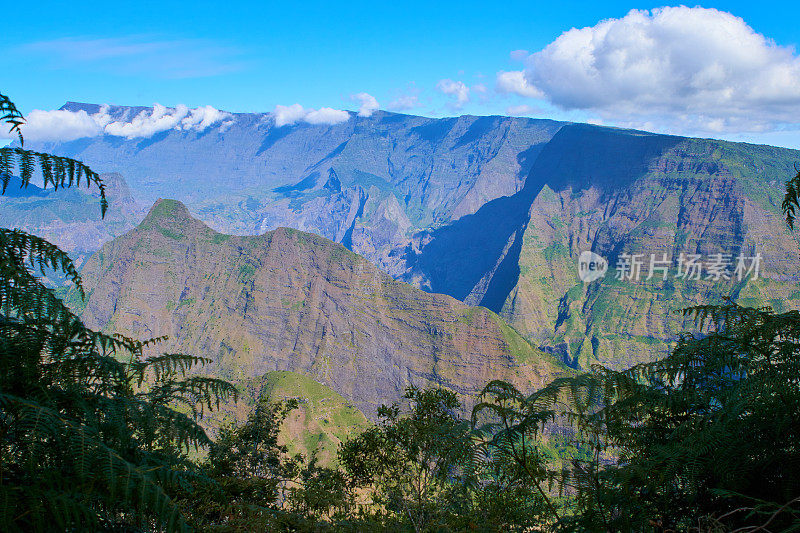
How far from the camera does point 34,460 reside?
3844mm

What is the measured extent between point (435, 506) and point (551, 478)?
7.00 metres

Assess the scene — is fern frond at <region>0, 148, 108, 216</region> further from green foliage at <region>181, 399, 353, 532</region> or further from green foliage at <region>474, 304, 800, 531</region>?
green foliage at <region>474, 304, 800, 531</region>

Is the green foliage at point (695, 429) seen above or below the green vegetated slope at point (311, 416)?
above

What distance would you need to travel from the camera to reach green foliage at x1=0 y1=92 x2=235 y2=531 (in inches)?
149

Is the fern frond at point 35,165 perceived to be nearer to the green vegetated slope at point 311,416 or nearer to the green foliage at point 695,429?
the green foliage at point 695,429

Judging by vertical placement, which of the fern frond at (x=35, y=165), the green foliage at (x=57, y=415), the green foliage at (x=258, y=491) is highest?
the fern frond at (x=35, y=165)

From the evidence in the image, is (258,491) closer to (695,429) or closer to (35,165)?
(695,429)

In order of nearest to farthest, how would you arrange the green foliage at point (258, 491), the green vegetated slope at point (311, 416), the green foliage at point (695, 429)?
1. the green foliage at point (695, 429)
2. the green foliage at point (258, 491)
3. the green vegetated slope at point (311, 416)

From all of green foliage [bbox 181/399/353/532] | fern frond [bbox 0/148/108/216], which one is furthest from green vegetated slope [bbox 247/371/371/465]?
fern frond [bbox 0/148/108/216]

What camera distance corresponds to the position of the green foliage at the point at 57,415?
378 cm

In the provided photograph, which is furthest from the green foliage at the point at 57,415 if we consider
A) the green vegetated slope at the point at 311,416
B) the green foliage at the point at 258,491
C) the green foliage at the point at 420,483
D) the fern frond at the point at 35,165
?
the green vegetated slope at the point at 311,416

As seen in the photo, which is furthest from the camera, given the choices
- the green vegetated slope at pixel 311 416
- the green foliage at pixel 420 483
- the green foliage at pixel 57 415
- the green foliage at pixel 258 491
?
the green vegetated slope at pixel 311 416

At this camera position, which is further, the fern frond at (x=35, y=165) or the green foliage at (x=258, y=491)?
the green foliage at (x=258, y=491)

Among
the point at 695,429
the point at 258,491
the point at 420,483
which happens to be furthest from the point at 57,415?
the point at 420,483
